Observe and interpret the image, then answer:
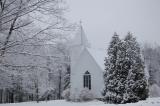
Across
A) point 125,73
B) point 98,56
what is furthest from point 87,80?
point 125,73

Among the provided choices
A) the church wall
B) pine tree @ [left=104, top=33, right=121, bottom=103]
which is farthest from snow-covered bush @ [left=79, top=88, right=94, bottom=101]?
pine tree @ [left=104, top=33, right=121, bottom=103]

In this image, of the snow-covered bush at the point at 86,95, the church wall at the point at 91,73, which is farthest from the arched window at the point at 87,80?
the snow-covered bush at the point at 86,95

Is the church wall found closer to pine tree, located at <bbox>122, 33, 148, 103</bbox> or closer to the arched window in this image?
the arched window

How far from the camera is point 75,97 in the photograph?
31.4 m

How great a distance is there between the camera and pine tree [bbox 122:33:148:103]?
2128 cm

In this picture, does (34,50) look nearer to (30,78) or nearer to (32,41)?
(32,41)

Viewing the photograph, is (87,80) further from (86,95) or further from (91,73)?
(86,95)

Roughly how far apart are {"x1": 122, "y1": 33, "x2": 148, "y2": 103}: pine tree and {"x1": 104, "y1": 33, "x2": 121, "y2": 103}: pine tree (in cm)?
105

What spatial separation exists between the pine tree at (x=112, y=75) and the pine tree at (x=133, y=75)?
3.44ft

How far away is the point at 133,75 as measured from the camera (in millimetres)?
21703

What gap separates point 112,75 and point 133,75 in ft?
8.25

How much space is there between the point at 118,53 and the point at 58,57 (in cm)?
1572

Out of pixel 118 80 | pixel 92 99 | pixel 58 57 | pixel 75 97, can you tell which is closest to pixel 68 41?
pixel 58 57

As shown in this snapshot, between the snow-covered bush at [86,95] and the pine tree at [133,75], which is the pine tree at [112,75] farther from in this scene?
the snow-covered bush at [86,95]
